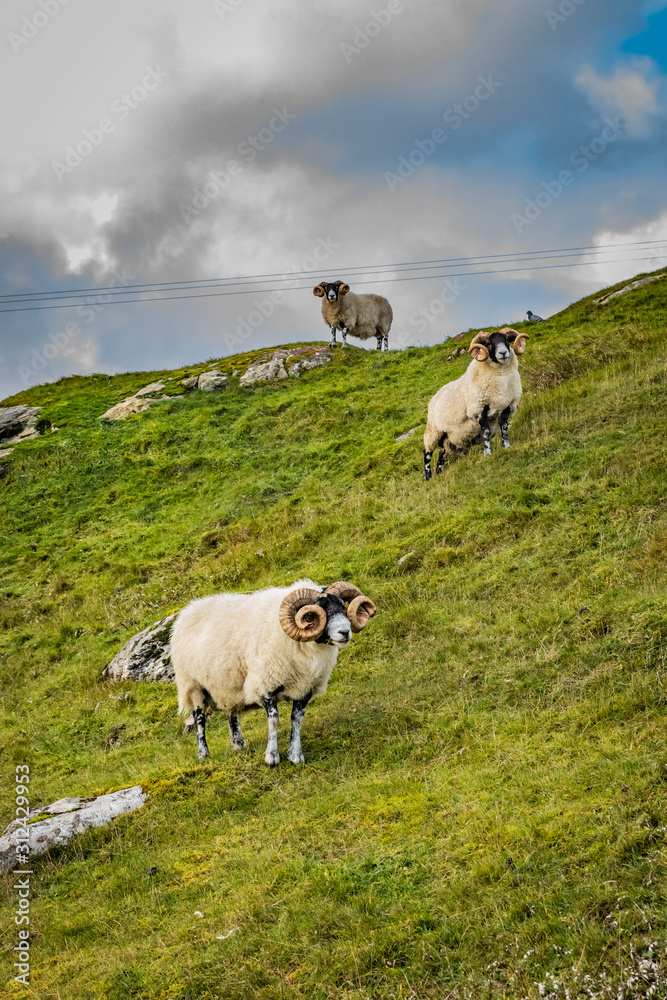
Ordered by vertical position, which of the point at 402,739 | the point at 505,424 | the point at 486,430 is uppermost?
the point at 505,424

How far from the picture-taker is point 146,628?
17.9 m

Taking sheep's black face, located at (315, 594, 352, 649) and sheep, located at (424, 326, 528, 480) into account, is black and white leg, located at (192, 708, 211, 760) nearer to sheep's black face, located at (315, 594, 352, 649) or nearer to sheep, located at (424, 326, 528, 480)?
sheep's black face, located at (315, 594, 352, 649)

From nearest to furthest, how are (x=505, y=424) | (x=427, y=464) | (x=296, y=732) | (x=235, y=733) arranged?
1. (x=296, y=732)
2. (x=235, y=733)
3. (x=505, y=424)
4. (x=427, y=464)

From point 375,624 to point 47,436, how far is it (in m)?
26.3

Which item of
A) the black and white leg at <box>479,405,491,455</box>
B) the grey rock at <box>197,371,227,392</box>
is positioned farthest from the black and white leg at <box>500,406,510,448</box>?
the grey rock at <box>197,371,227,392</box>

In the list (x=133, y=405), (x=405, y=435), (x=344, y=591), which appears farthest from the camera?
(x=133, y=405)

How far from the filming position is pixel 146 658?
16672 millimetres

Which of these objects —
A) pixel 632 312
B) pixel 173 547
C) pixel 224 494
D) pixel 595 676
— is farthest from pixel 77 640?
pixel 632 312

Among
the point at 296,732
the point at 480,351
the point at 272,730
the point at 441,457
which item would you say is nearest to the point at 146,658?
the point at 272,730

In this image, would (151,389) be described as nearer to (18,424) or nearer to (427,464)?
(18,424)

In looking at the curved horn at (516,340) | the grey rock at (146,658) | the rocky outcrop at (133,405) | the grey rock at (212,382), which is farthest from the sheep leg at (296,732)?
the grey rock at (212,382)

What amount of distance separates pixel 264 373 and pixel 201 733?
26.9m

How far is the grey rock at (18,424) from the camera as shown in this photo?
36.8 metres

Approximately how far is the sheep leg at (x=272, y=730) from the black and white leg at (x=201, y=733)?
1355 mm
